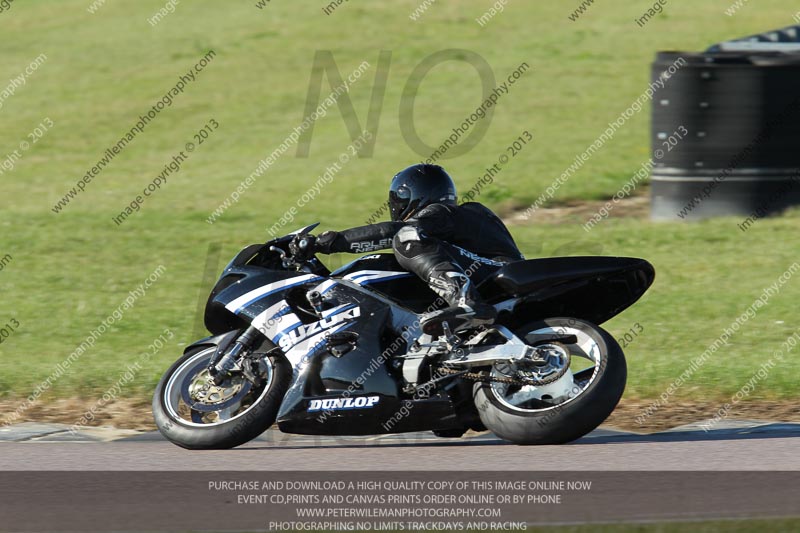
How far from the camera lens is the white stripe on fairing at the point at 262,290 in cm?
748

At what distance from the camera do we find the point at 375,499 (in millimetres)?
5988

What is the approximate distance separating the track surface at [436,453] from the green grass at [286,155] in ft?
4.94

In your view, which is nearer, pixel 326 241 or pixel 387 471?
pixel 387 471

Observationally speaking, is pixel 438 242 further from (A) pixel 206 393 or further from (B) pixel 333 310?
(A) pixel 206 393

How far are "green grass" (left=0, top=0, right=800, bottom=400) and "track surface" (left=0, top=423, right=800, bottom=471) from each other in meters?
1.51

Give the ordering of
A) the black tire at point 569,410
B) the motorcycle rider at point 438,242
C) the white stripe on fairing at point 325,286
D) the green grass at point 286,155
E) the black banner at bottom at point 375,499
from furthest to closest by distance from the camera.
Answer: the green grass at point 286,155 < the white stripe on fairing at point 325,286 < the motorcycle rider at point 438,242 < the black tire at point 569,410 < the black banner at bottom at point 375,499

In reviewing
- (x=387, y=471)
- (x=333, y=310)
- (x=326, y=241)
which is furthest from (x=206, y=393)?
(x=387, y=471)

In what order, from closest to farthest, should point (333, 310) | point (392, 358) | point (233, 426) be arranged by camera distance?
point (233, 426) < point (392, 358) < point (333, 310)

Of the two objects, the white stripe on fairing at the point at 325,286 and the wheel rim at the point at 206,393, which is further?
the white stripe on fairing at the point at 325,286

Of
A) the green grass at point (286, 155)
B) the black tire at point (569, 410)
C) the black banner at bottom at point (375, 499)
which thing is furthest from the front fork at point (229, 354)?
the green grass at point (286, 155)

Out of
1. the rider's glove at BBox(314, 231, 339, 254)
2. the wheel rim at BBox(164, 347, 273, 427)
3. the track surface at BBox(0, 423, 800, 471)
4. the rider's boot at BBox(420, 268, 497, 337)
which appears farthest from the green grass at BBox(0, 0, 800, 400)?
the rider's glove at BBox(314, 231, 339, 254)

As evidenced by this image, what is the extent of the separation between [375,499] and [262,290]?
1902 mm

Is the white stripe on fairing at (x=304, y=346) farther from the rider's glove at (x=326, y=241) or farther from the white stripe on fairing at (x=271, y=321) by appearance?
the rider's glove at (x=326, y=241)

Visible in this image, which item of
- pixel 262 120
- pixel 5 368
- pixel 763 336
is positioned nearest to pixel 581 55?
pixel 262 120
